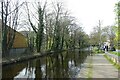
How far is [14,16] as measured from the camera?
38.5m

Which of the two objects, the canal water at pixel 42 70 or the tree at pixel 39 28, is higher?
the tree at pixel 39 28

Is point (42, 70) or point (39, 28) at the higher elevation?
point (39, 28)

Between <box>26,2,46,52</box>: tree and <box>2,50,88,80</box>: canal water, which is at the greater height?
<box>26,2,46,52</box>: tree

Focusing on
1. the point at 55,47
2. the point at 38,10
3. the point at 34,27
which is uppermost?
the point at 38,10

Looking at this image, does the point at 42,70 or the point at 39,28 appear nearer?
the point at 42,70

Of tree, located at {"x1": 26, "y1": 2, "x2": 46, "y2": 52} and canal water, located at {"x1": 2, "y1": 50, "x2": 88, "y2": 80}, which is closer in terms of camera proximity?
canal water, located at {"x1": 2, "y1": 50, "x2": 88, "y2": 80}

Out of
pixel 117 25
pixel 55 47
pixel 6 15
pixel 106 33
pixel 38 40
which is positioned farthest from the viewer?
pixel 106 33

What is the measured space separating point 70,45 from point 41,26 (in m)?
47.1

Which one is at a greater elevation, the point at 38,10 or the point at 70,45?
the point at 38,10

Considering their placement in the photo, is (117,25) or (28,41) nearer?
(117,25)

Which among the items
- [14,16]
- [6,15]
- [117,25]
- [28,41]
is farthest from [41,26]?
[117,25]

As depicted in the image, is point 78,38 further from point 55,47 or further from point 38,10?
point 38,10

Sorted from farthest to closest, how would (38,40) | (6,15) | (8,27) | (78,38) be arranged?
1. (78,38)
2. (38,40)
3. (8,27)
4. (6,15)

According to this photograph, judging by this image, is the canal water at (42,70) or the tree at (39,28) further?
the tree at (39,28)
